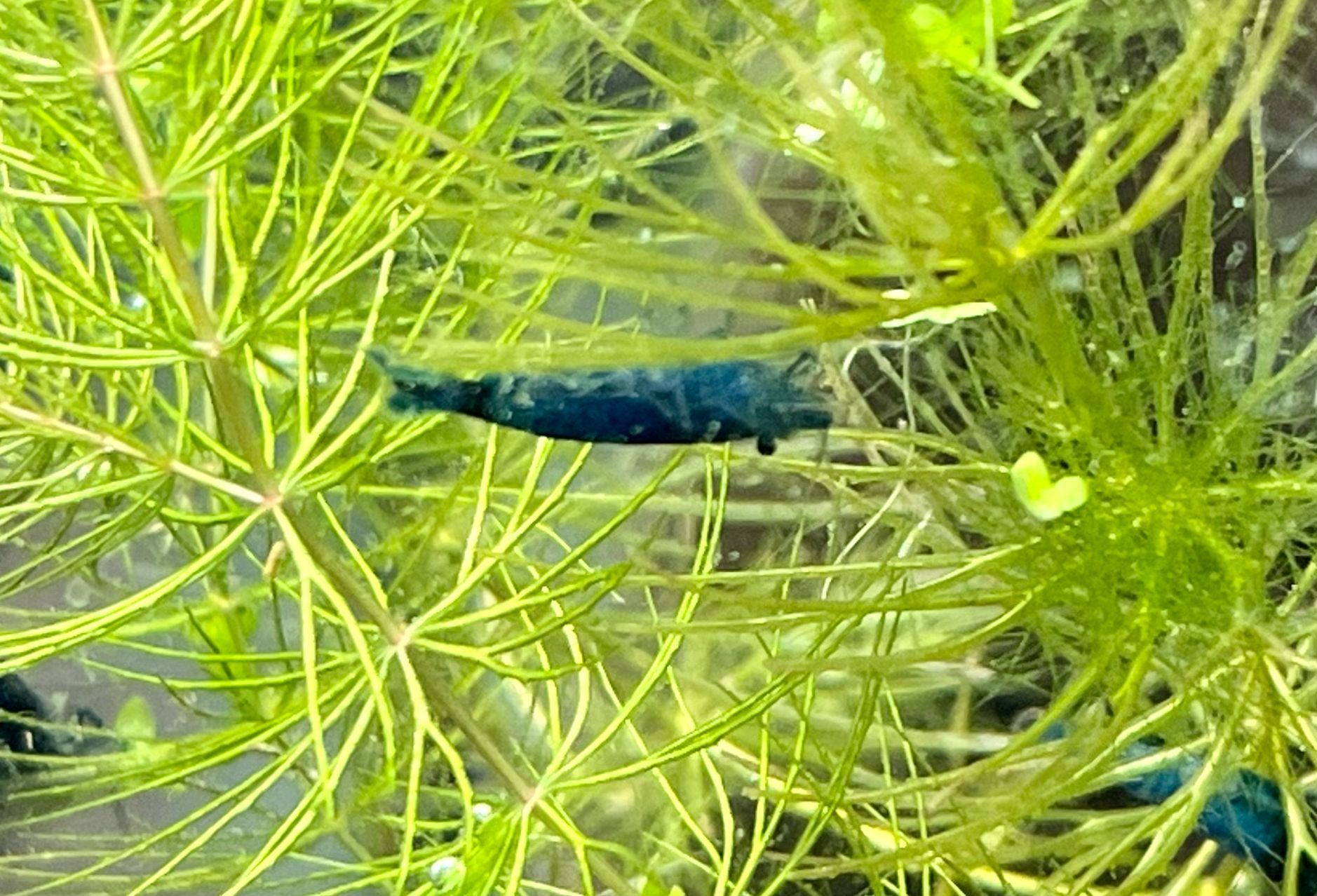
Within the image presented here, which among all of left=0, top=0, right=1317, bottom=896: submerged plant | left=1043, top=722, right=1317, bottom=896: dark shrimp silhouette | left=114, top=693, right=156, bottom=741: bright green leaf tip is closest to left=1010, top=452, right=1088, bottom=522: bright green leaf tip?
left=0, top=0, right=1317, bottom=896: submerged plant

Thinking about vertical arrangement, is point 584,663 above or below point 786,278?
below

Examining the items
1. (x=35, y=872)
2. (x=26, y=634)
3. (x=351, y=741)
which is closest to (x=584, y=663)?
(x=351, y=741)

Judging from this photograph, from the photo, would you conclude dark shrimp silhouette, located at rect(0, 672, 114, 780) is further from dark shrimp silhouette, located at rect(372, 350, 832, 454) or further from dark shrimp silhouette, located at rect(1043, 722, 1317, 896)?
dark shrimp silhouette, located at rect(1043, 722, 1317, 896)

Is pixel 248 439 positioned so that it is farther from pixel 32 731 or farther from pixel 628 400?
pixel 32 731

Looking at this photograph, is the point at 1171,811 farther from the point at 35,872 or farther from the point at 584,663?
the point at 35,872

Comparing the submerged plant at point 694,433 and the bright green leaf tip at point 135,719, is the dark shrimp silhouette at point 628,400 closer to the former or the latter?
the submerged plant at point 694,433

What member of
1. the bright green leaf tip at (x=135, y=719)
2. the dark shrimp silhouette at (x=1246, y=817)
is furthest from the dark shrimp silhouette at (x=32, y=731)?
the dark shrimp silhouette at (x=1246, y=817)

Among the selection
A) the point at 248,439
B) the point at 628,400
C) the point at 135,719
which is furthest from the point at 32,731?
the point at 628,400
